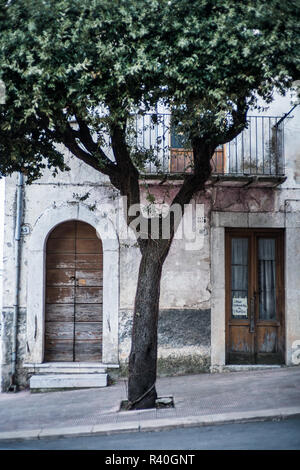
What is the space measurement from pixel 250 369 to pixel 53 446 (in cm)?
461

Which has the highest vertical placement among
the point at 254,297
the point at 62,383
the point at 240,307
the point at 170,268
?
the point at 170,268

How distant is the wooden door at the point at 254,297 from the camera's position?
9.34 m

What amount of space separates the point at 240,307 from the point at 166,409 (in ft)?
11.2

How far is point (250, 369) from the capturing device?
9.10 metres

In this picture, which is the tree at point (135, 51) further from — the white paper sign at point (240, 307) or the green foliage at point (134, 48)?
the white paper sign at point (240, 307)

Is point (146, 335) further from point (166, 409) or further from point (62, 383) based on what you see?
point (62, 383)

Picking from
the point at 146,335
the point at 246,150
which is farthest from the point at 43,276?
the point at 246,150

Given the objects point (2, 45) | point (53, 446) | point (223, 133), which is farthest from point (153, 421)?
point (2, 45)

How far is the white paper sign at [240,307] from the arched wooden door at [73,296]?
2.60 meters

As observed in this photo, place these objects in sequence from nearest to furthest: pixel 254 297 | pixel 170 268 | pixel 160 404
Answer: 1. pixel 160 404
2. pixel 170 268
3. pixel 254 297

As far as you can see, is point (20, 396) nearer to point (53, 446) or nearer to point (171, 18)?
point (53, 446)

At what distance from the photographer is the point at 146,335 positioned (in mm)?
6613

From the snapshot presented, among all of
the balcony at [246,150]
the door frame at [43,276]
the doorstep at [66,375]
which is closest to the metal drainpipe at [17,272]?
the door frame at [43,276]

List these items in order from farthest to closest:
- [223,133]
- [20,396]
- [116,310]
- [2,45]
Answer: [116,310] < [20,396] < [223,133] < [2,45]
